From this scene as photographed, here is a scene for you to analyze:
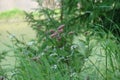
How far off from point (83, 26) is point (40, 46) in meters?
0.30

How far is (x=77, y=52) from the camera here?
6.01 feet

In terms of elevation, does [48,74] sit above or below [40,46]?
above

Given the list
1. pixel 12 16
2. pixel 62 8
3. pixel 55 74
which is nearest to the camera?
pixel 55 74

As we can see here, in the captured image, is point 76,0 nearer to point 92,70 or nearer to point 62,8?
point 62,8

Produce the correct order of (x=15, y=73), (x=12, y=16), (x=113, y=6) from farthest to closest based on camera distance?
(x=12, y=16) < (x=113, y=6) < (x=15, y=73)

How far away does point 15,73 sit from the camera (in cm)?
171

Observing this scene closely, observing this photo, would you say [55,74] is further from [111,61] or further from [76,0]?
[76,0]

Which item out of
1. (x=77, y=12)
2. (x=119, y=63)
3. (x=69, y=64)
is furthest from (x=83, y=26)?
(x=119, y=63)

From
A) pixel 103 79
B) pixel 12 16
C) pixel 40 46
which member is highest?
pixel 103 79

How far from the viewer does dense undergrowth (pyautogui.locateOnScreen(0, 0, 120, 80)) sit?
1.60 m

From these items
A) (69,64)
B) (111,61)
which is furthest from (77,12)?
(111,61)

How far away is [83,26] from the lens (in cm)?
255

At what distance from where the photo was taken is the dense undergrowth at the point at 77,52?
1596 millimetres

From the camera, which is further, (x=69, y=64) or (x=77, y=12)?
(x=77, y=12)
